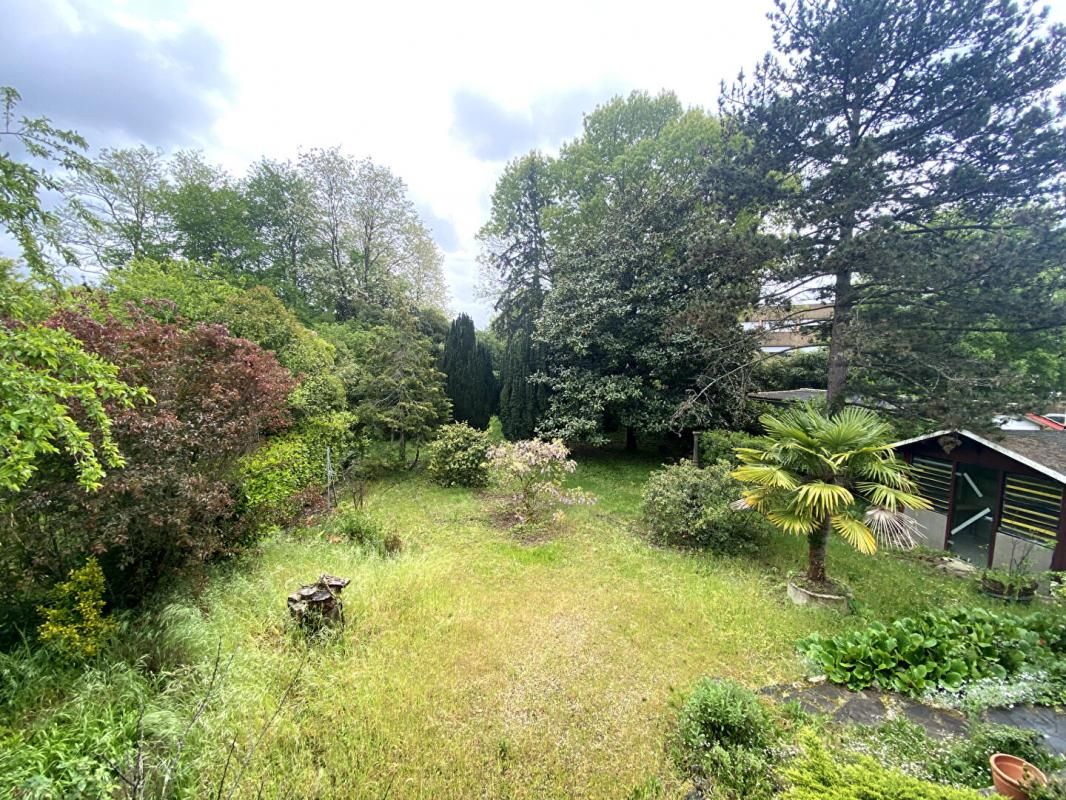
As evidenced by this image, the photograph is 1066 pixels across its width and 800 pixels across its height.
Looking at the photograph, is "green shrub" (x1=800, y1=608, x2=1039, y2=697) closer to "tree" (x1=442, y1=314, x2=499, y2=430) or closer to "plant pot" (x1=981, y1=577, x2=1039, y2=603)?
"plant pot" (x1=981, y1=577, x2=1039, y2=603)

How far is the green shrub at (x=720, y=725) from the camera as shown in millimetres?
2520

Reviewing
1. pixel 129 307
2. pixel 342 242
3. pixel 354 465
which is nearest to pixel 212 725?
pixel 129 307

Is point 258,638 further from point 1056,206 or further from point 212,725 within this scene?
point 1056,206

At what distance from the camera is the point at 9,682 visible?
259 centimetres

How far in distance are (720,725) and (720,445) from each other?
22.9ft

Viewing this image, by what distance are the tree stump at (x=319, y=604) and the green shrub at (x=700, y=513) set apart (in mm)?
4782

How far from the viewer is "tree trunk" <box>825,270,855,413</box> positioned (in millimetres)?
7789

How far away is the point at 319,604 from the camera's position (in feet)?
11.7

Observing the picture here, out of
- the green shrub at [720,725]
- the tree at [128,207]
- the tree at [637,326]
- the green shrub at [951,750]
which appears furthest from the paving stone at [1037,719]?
the tree at [128,207]

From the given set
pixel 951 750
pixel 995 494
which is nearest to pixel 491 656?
pixel 951 750

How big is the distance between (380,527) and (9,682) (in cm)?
362

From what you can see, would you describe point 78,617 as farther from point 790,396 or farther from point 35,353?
point 790,396

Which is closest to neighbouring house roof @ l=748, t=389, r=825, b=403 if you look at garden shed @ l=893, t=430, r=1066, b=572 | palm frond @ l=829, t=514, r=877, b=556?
garden shed @ l=893, t=430, r=1066, b=572

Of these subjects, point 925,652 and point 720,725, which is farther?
point 925,652
